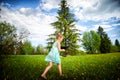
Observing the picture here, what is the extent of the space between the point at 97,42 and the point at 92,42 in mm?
1793

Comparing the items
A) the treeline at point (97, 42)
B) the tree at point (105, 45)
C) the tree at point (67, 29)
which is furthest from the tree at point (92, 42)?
the tree at point (67, 29)

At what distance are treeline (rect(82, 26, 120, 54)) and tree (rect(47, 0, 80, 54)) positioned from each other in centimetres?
2315

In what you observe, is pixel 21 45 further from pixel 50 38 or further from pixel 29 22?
pixel 50 38

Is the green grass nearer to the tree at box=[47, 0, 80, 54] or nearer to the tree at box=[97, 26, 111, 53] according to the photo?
the tree at box=[47, 0, 80, 54]

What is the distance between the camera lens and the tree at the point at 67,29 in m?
19.9

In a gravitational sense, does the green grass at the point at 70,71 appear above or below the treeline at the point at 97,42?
below

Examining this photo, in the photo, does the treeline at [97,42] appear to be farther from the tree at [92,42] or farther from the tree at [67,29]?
the tree at [67,29]

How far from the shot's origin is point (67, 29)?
20.4 meters

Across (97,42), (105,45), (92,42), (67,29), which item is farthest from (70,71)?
(92,42)

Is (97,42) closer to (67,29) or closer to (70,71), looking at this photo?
(67,29)

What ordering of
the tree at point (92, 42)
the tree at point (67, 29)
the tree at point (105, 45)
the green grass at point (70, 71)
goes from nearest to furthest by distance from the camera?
the green grass at point (70, 71) → the tree at point (67, 29) → the tree at point (105, 45) → the tree at point (92, 42)

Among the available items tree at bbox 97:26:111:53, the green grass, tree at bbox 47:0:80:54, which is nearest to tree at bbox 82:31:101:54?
tree at bbox 97:26:111:53

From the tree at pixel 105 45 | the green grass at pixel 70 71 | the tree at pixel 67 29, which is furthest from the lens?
the tree at pixel 105 45

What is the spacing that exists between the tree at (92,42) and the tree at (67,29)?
26.1 m
